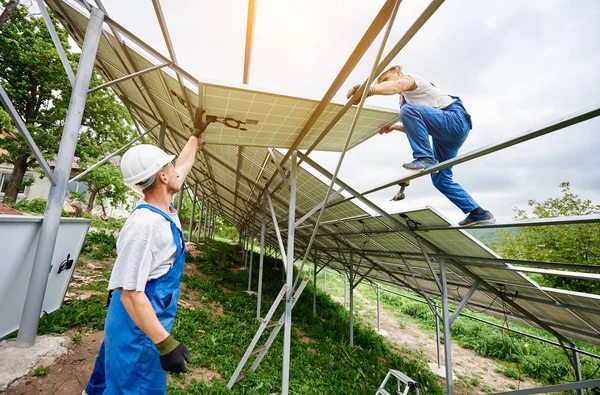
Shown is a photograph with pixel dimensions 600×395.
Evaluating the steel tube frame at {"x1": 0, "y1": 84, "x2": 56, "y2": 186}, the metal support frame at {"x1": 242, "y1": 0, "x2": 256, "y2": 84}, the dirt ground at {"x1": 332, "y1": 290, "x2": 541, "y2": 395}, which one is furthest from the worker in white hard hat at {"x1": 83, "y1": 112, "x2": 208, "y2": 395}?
the dirt ground at {"x1": 332, "y1": 290, "x2": 541, "y2": 395}

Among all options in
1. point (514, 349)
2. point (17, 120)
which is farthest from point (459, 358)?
point (17, 120)

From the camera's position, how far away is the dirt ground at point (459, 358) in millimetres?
10758

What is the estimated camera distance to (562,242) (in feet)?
57.9

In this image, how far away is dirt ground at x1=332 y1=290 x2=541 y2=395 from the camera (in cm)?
1076

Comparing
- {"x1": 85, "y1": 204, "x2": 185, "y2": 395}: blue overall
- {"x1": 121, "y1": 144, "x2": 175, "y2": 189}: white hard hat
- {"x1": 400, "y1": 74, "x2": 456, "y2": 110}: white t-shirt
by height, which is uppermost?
{"x1": 400, "y1": 74, "x2": 456, "y2": 110}: white t-shirt

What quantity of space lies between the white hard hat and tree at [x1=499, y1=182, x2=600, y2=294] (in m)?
20.2

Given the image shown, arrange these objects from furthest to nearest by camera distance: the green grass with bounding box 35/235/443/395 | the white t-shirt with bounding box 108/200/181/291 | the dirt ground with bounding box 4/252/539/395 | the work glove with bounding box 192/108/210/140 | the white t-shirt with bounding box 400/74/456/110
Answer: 1. the green grass with bounding box 35/235/443/395
2. the work glove with bounding box 192/108/210/140
3. the dirt ground with bounding box 4/252/539/395
4. the white t-shirt with bounding box 400/74/456/110
5. the white t-shirt with bounding box 108/200/181/291

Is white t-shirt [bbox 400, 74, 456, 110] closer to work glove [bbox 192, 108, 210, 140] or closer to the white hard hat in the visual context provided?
work glove [bbox 192, 108, 210, 140]

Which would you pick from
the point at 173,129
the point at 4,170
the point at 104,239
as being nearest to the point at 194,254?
the point at 104,239

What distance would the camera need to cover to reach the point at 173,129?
320 inches

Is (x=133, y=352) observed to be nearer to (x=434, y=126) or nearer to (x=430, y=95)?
(x=434, y=126)

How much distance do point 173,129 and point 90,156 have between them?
1078 centimetres

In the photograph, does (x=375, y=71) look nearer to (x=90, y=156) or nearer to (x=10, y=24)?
(x=90, y=156)

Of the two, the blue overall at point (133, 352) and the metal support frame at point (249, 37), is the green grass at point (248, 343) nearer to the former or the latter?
the blue overall at point (133, 352)
